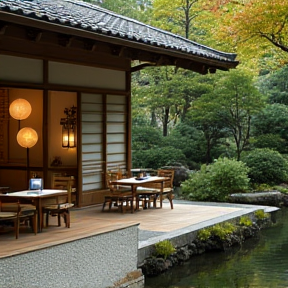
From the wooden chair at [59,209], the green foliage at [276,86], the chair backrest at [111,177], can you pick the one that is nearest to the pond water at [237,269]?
the wooden chair at [59,209]

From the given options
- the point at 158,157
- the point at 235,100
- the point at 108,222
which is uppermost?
the point at 235,100

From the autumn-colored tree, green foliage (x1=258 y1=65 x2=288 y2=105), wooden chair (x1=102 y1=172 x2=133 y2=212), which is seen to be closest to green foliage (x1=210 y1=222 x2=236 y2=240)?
wooden chair (x1=102 y1=172 x2=133 y2=212)

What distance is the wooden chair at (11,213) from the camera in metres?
7.10

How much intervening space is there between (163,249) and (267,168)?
9.46 metres

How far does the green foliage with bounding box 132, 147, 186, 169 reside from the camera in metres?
19.9

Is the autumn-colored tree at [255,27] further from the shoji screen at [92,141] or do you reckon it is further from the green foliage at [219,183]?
the shoji screen at [92,141]

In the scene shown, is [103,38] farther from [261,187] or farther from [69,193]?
[261,187]

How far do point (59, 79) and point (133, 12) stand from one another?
14306mm

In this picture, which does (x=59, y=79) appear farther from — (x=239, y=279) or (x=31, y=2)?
(x=239, y=279)

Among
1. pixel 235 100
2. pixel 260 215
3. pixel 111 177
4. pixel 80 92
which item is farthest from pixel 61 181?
pixel 235 100

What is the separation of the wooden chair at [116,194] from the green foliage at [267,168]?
681cm

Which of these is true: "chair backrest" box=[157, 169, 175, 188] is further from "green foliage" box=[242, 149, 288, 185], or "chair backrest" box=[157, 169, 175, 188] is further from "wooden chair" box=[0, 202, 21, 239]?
"green foliage" box=[242, 149, 288, 185]

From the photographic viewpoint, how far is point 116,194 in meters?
10.7

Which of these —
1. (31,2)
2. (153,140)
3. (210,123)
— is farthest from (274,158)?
(31,2)
